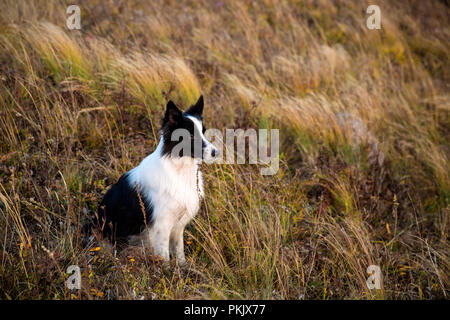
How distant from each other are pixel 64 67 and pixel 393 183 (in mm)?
4469

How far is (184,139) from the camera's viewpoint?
2840mm

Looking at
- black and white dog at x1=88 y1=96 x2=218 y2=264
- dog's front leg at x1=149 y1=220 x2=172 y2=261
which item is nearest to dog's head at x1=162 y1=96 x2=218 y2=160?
black and white dog at x1=88 y1=96 x2=218 y2=264

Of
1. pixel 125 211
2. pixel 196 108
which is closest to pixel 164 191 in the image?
pixel 125 211

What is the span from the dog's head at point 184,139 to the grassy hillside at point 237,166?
414 millimetres

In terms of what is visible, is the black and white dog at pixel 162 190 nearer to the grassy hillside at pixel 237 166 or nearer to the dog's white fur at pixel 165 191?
the dog's white fur at pixel 165 191

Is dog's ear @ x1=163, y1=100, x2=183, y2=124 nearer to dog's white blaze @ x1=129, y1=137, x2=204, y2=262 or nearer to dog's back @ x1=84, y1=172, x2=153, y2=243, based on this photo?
dog's white blaze @ x1=129, y1=137, x2=204, y2=262

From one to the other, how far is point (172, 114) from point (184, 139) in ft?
0.76

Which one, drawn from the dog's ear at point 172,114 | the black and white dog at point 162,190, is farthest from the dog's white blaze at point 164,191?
the dog's ear at point 172,114

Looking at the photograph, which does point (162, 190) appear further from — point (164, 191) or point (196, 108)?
point (196, 108)

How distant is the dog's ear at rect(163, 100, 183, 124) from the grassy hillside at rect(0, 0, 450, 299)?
26.5 inches

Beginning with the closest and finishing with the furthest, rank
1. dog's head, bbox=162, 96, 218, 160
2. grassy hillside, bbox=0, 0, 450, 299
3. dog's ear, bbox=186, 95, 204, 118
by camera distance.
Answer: grassy hillside, bbox=0, 0, 450, 299 < dog's head, bbox=162, 96, 218, 160 < dog's ear, bbox=186, 95, 204, 118

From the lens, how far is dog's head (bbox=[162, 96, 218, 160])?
2.82 m

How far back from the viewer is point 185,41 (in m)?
6.05

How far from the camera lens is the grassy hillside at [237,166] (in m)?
2.68
